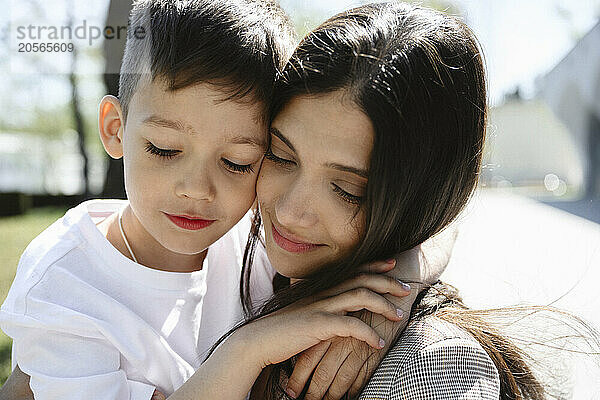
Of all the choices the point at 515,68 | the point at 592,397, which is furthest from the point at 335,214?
the point at 515,68

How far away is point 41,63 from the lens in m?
2.50

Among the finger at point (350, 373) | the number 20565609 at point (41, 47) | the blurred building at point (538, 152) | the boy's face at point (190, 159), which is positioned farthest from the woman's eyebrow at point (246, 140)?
the blurred building at point (538, 152)

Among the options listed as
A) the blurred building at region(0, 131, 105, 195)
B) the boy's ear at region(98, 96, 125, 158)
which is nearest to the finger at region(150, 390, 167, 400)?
the boy's ear at region(98, 96, 125, 158)

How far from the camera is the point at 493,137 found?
150 cm

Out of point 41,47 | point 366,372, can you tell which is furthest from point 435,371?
point 41,47

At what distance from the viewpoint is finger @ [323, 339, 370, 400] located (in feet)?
3.90

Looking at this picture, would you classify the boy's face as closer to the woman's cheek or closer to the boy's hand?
the woman's cheek

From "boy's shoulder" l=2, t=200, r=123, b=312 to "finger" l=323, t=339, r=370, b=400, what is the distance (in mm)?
627

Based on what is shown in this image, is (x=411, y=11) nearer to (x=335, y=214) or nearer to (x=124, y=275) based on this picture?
(x=335, y=214)

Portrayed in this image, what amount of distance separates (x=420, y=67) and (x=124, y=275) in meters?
0.76

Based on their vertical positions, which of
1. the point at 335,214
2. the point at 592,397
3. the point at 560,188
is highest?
the point at 335,214

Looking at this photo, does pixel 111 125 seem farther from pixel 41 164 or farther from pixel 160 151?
pixel 41 164

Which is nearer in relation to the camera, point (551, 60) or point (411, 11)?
point (411, 11)

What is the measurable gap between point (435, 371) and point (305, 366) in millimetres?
236
